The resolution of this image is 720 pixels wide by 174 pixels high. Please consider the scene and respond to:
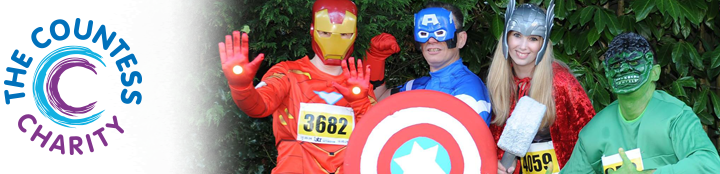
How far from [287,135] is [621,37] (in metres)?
1.71

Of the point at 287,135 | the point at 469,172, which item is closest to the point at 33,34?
the point at 287,135

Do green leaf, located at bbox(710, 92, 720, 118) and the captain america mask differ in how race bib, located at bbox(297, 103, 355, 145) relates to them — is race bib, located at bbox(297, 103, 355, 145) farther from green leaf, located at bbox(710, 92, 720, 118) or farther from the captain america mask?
green leaf, located at bbox(710, 92, 720, 118)

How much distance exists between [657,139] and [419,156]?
0.95 meters

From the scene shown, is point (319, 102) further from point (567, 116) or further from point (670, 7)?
point (670, 7)

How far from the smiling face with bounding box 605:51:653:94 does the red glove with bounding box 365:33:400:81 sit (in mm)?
1466

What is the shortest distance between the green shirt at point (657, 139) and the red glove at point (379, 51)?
1.34 m

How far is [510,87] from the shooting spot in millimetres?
3730

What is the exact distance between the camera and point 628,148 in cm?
293

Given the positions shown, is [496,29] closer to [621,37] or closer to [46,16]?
[621,37]

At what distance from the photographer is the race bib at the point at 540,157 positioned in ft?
12.0

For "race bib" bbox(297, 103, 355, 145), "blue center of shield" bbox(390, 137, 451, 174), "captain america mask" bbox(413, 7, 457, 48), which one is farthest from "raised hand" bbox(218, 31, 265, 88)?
"captain america mask" bbox(413, 7, 457, 48)

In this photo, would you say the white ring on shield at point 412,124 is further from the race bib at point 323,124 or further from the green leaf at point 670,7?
the green leaf at point 670,7

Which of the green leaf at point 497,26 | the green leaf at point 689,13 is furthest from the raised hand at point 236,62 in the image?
the green leaf at point 689,13

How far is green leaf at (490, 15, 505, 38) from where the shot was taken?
179 inches
